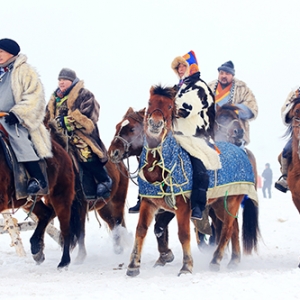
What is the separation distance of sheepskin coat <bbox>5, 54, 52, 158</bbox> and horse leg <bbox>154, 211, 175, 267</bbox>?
2.25 metres

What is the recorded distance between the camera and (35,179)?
25.7 ft

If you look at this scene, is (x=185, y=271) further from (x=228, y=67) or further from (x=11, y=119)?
(x=228, y=67)

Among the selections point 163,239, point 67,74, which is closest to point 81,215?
point 163,239

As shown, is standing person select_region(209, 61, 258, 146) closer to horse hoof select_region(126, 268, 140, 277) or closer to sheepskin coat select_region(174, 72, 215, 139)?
sheepskin coat select_region(174, 72, 215, 139)

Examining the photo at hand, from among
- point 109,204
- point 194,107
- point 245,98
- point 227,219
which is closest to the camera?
point 194,107

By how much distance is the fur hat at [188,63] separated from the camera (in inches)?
Result: 350

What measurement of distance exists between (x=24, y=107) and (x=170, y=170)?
6.97 feet

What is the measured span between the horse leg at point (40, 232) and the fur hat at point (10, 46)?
254cm

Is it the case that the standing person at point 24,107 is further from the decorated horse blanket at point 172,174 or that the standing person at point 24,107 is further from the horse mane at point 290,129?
the horse mane at point 290,129

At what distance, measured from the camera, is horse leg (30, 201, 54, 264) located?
922 cm

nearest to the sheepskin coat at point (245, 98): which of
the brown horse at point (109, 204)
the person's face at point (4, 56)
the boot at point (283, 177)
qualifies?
the boot at point (283, 177)

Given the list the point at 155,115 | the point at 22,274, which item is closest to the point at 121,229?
the point at 22,274

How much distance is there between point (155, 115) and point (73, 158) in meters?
2.87

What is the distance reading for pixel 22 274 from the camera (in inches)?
317
